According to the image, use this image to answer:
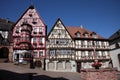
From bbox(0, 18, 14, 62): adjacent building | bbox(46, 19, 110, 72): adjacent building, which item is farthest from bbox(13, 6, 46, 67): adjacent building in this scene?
bbox(46, 19, 110, 72): adjacent building

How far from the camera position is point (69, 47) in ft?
109

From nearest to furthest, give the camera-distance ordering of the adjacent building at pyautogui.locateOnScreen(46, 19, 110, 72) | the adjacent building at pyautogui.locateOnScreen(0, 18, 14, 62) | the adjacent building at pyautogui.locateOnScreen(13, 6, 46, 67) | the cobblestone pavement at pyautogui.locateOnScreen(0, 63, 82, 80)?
the cobblestone pavement at pyautogui.locateOnScreen(0, 63, 82, 80) → the adjacent building at pyautogui.locateOnScreen(13, 6, 46, 67) → the adjacent building at pyautogui.locateOnScreen(46, 19, 110, 72) → the adjacent building at pyautogui.locateOnScreen(0, 18, 14, 62)

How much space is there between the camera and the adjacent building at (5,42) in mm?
33088

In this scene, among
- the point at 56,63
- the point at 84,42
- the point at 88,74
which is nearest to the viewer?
the point at 88,74

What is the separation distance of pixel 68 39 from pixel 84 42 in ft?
14.5

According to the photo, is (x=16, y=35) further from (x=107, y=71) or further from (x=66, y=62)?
(x=107, y=71)

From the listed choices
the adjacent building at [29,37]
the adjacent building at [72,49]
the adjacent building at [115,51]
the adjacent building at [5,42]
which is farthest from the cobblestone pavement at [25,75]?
the adjacent building at [115,51]

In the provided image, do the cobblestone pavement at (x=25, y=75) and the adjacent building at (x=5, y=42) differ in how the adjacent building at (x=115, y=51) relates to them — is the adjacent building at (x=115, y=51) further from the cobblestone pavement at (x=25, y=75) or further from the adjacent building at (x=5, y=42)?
the adjacent building at (x=5, y=42)

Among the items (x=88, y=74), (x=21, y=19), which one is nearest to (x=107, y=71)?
(x=88, y=74)

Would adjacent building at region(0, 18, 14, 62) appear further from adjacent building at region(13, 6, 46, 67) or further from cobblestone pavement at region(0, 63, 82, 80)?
cobblestone pavement at region(0, 63, 82, 80)

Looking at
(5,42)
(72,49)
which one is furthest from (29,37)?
(72,49)

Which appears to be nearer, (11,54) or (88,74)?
(88,74)

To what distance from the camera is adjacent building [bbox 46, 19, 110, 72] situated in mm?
32312

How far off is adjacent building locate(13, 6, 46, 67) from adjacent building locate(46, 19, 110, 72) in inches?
84.2
